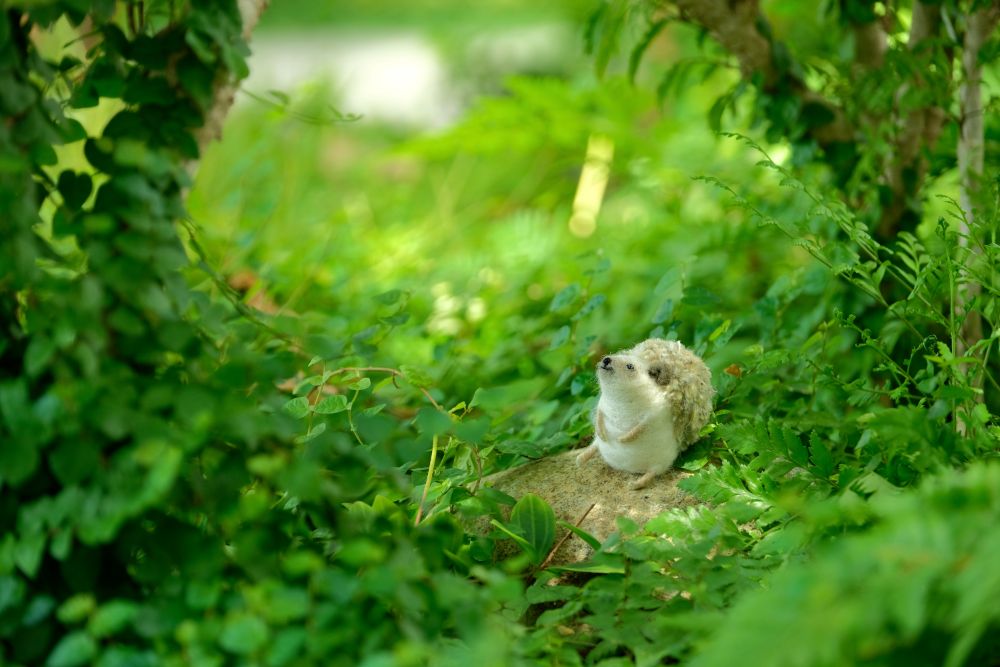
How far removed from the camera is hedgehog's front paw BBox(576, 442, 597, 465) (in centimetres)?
200

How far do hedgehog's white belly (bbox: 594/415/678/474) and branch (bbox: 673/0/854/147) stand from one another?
886mm

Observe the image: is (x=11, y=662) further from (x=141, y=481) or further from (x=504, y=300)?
(x=504, y=300)

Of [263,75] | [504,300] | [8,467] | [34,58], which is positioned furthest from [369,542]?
[263,75]

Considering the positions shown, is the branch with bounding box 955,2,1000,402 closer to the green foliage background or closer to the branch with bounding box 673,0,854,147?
the green foliage background

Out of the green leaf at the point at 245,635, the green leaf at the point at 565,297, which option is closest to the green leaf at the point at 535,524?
the green leaf at the point at 565,297

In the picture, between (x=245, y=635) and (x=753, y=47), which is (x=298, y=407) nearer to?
(x=245, y=635)

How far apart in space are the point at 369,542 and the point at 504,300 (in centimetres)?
226

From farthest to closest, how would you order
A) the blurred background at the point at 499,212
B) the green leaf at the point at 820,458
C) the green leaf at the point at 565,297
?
the blurred background at the point at 499,212, the green leaf at the point at 565,297, the green leaf at the point at 820,458

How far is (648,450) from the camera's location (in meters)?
1.89

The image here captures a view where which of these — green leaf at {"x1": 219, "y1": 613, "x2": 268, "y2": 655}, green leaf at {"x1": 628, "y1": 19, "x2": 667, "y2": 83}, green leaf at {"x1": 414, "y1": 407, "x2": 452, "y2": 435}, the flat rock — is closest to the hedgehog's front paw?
the flat rock

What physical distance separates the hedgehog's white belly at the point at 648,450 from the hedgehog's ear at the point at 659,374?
2.8 inches

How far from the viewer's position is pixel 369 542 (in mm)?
1190

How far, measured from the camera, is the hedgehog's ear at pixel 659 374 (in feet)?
6.25

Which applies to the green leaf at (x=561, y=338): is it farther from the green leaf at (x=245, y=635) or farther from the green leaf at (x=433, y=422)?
the green leaf at (x=245, y=635)
